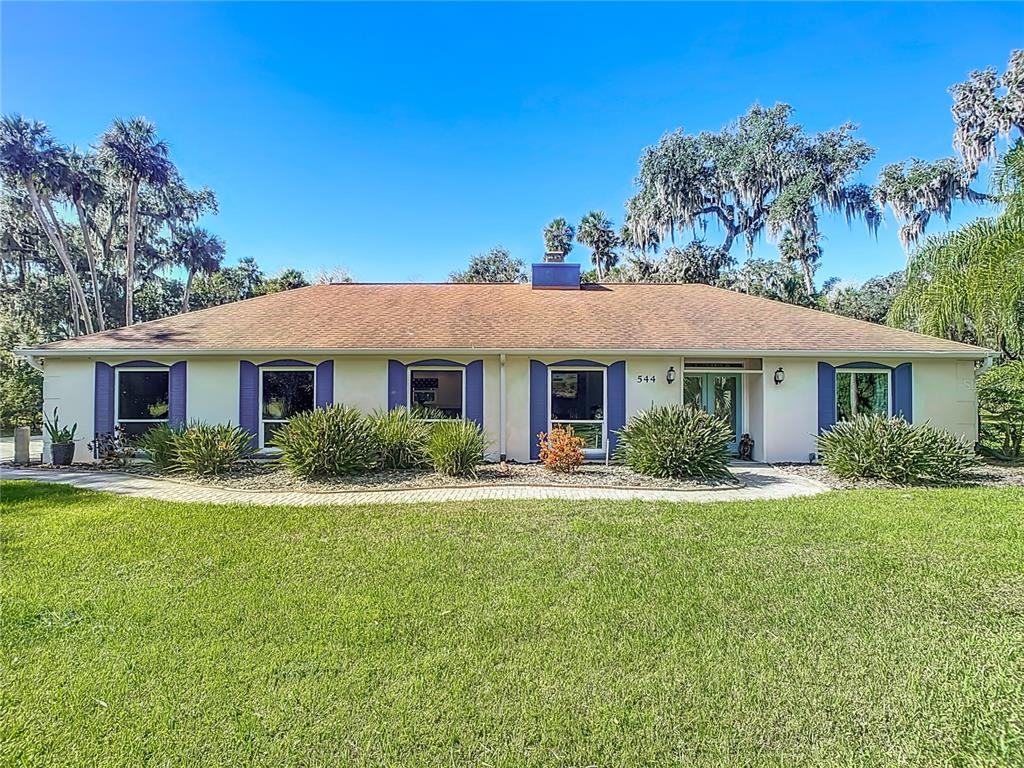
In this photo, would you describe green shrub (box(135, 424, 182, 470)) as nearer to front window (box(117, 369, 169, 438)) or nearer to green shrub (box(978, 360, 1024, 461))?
front window (box(117, 369, 169, 438))

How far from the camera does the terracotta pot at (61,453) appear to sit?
1118cm

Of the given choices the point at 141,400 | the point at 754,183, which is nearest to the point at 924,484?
the point at 141,400

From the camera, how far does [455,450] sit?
31.4ft

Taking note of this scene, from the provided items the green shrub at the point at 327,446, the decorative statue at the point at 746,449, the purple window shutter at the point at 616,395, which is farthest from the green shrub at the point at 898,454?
the green shrub at the point at 327,446

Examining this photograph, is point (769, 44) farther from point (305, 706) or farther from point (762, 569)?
point (305, 706)

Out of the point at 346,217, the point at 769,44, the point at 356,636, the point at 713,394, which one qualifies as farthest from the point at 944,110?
the point at 356,636

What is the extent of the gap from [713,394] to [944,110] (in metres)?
22.1

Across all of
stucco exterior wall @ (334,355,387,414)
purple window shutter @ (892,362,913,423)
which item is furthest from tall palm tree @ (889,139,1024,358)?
stucco exterior wall @ (334,355,387,414)

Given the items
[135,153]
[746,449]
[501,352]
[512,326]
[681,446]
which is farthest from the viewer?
[135,153]

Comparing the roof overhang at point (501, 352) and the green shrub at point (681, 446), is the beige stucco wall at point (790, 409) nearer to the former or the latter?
the roof overhang at point (501, 352)

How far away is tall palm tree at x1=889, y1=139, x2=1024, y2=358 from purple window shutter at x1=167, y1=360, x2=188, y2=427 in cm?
1695

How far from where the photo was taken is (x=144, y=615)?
4129 millimetres

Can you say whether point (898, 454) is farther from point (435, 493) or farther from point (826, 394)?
point (435, 493)

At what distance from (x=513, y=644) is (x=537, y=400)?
7968mm
